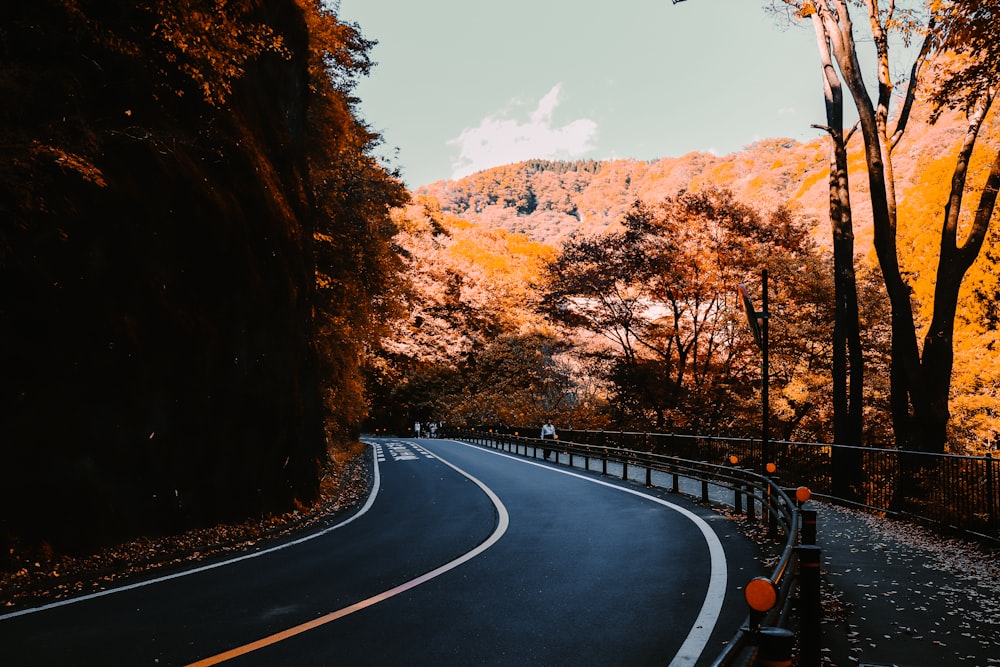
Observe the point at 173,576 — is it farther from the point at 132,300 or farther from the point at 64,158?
the point at 64,158

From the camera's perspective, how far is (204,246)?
530 inches

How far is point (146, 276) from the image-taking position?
38.8 feet

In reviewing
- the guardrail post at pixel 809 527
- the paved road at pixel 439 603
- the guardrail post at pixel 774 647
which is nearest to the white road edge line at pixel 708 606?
the paved road at pixel 439 603

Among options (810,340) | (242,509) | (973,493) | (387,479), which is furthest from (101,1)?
(810,340)

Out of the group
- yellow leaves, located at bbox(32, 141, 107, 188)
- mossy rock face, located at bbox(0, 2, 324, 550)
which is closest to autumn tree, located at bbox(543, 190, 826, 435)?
mossy rock face, located at bbox(0, 2, 324, 550)

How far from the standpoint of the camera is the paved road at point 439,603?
6090mm

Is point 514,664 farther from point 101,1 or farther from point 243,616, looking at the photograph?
point 101,1

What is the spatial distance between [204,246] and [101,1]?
4.23m

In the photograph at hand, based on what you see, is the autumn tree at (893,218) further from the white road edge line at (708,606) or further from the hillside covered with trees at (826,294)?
the white road edge line at (708,606)

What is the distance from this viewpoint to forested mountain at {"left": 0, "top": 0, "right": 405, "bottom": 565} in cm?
959

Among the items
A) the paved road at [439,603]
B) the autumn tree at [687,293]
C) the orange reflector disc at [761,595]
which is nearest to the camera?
the orange reflector disc at [761,595]

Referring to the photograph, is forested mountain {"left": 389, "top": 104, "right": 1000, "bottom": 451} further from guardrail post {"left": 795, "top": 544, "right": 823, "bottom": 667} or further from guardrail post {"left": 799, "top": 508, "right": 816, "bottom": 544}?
guardrail post {"left": 795, "top": 544, "right": 823, "bottom": 667}

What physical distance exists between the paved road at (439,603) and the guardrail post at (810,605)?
1383 mm

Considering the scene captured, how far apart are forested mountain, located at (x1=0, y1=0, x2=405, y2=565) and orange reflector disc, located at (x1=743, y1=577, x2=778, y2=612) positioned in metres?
9.00
